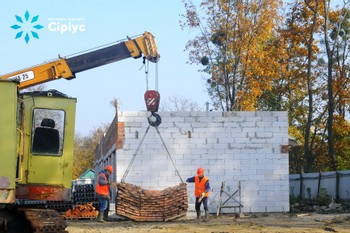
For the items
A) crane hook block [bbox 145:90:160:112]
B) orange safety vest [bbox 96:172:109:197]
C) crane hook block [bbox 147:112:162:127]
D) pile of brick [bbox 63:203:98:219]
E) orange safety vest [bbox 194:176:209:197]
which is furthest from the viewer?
crane hook block [bbox 147:112:162:127]

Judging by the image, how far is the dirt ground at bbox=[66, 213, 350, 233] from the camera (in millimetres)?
17425

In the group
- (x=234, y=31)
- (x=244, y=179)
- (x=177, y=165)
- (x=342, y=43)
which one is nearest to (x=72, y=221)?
(x=177, y=165)

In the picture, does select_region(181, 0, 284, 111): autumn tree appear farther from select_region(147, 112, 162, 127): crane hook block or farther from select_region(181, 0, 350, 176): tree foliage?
select_region(147, 112, 162, 127): crane hook block

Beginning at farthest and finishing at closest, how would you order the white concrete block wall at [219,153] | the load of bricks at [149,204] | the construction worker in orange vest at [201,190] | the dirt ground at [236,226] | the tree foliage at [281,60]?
the tree foliage at [281,60] → the white concrete block wall at [219,153] → the construction worker in orange vest at [201,190] → the load of bricks at [149,204] → the dirt ground at [236,226]

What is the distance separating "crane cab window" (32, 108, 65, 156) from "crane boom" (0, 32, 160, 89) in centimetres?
992

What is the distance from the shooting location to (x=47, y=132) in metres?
10.4

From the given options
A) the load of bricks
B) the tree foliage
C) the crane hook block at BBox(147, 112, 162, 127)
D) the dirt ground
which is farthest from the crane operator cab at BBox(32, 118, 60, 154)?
the tree foliage

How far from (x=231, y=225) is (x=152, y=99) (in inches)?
232

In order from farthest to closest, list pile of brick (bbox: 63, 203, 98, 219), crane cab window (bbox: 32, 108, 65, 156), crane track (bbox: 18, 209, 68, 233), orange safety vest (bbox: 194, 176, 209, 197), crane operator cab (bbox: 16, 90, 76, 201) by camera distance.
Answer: pile of brick (bbox: 63, 203, 98, 219), orange safety vest (bbox: 194, 176, 209, 197), crane cab window (bbox: 32, 108, 65, 156), crane operator cab (bbox: 16, 90, 76, 201), crane track (bbox: 18, 209, 68, 233)

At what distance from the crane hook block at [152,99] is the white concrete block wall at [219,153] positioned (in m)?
0.90

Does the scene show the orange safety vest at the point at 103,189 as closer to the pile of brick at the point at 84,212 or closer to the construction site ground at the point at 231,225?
the construction site ground at the point at 231,225

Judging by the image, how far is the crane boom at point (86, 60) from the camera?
2039cm

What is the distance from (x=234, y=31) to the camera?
42031 mm

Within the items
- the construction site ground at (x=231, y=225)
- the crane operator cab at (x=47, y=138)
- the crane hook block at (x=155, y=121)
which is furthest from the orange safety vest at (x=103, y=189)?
the crane operator cab at (x=47, y=138)
